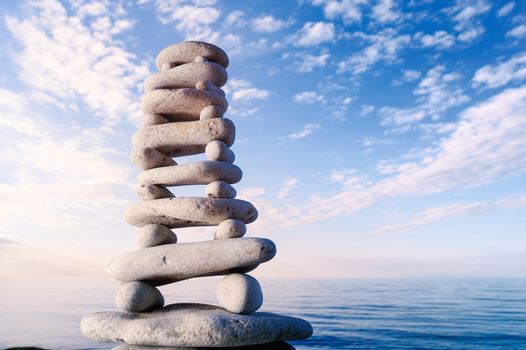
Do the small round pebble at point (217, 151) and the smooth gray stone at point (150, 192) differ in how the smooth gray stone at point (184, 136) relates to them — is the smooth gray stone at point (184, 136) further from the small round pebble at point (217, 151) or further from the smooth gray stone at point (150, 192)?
the smooth gray stone at point (150, 192)

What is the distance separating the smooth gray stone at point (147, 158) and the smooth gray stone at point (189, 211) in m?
0.79

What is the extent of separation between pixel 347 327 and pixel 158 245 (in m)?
14.4

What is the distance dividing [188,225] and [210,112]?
216cm

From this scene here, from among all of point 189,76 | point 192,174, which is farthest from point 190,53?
point 192,174

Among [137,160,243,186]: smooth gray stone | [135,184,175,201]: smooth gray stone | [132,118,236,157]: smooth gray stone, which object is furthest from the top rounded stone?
[135,184,175,201]: smooth gray stone

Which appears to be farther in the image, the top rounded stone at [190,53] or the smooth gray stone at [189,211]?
the top rounded stone at [190,53]

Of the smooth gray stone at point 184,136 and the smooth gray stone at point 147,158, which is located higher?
the smooth gray stone at point 184,136

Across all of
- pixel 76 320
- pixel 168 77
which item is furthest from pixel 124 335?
pixel 76 320

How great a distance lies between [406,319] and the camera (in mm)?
22156

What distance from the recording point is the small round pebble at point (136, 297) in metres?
7.25

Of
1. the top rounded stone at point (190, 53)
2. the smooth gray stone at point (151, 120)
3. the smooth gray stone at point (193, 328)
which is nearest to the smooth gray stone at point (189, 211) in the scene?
the smooth gray stone at point (193, 328)

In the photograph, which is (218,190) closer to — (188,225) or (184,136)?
(188,225)

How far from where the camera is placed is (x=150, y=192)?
8031 millimetres

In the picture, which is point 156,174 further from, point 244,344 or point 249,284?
point 244,344
